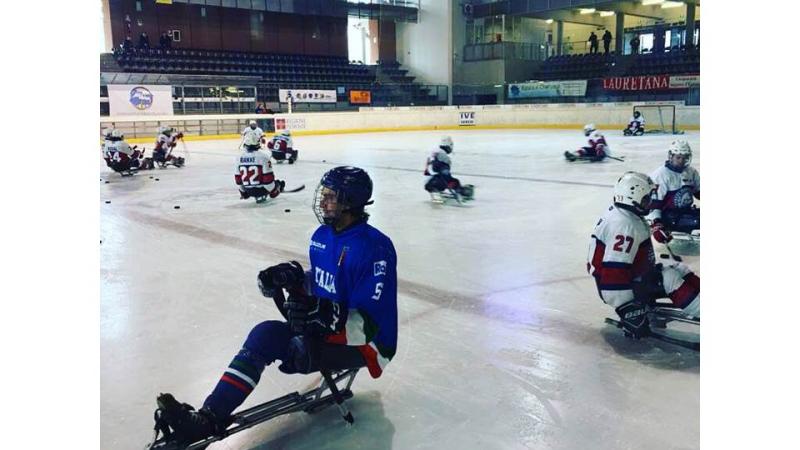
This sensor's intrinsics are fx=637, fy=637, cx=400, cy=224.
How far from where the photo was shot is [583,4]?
30062mm

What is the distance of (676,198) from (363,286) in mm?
4058

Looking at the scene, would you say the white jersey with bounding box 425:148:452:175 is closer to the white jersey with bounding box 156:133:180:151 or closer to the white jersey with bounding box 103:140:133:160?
the white jersey with bounding box 103:140:133:160

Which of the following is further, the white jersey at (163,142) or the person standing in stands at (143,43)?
the person standing in stands at (143,43)

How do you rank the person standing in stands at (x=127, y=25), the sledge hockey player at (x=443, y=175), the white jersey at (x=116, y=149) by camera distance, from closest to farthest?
the sledge hockey player at (x=443, y=175) < the white jersey at (x=116, y=149) < the person standing in stands at (x=127, y=25)

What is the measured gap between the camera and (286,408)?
236cm

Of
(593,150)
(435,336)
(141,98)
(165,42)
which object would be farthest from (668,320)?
Result: (165,42)

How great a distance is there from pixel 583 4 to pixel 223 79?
57.5 feet

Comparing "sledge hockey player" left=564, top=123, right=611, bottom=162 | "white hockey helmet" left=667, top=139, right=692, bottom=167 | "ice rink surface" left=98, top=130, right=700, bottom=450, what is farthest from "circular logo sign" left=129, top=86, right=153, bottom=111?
"white hockey helmet" left=667, top=139, right=692, bottom=167

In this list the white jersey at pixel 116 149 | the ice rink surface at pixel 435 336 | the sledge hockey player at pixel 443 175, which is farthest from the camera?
the white jersey at pixel 116 149

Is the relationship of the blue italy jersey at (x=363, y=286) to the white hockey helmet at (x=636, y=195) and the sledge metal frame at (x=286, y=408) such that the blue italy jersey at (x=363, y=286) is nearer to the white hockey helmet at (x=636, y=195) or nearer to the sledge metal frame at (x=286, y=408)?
the sledge metal frame at (x=286, y=408)

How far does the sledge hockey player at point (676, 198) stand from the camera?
533cm

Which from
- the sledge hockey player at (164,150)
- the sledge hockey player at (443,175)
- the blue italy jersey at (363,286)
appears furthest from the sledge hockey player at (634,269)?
the sledge hockey player at (164,150)
